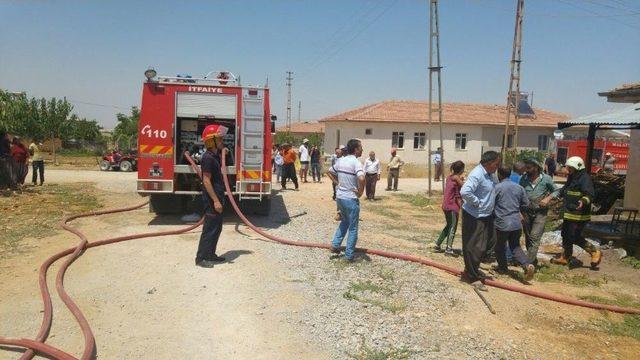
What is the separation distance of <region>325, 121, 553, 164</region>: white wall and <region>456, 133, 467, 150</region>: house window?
0.77 feet

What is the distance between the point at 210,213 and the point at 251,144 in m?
3.14

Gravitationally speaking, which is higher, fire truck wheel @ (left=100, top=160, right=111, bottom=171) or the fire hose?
fire truck wheel @ (left=100, top=160, right=111, bottom=171)

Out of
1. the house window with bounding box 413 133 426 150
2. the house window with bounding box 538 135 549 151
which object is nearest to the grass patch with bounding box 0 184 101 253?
the house window with bounding box 413 133 426 150

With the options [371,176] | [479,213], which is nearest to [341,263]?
[479,213]

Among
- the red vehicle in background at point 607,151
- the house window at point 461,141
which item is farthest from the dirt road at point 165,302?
the house window at point 461,141

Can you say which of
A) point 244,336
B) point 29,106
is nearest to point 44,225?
point 244,336

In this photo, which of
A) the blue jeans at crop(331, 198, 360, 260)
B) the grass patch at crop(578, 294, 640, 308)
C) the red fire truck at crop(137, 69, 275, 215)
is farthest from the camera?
the red fire truck at crop(137, 69, 275, 215)

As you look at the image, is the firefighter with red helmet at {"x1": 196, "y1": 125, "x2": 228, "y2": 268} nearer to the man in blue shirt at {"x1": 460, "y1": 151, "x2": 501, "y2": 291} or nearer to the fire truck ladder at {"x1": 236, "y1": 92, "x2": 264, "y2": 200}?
the fire truck ladder at {"x1": 236, "y1": 92, "x2": 264, "y2": 200}

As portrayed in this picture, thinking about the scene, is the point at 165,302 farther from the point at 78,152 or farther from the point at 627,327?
the point at 78,152

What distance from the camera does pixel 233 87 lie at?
9.24 metres

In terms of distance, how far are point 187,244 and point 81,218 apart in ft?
11.7

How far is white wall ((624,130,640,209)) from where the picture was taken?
39.8 ft

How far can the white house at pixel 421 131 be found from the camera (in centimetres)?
3516

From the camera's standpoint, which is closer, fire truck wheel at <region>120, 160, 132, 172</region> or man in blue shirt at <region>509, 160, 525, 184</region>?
man in blue shirt at <region>509, 160, 525, 184</region>
